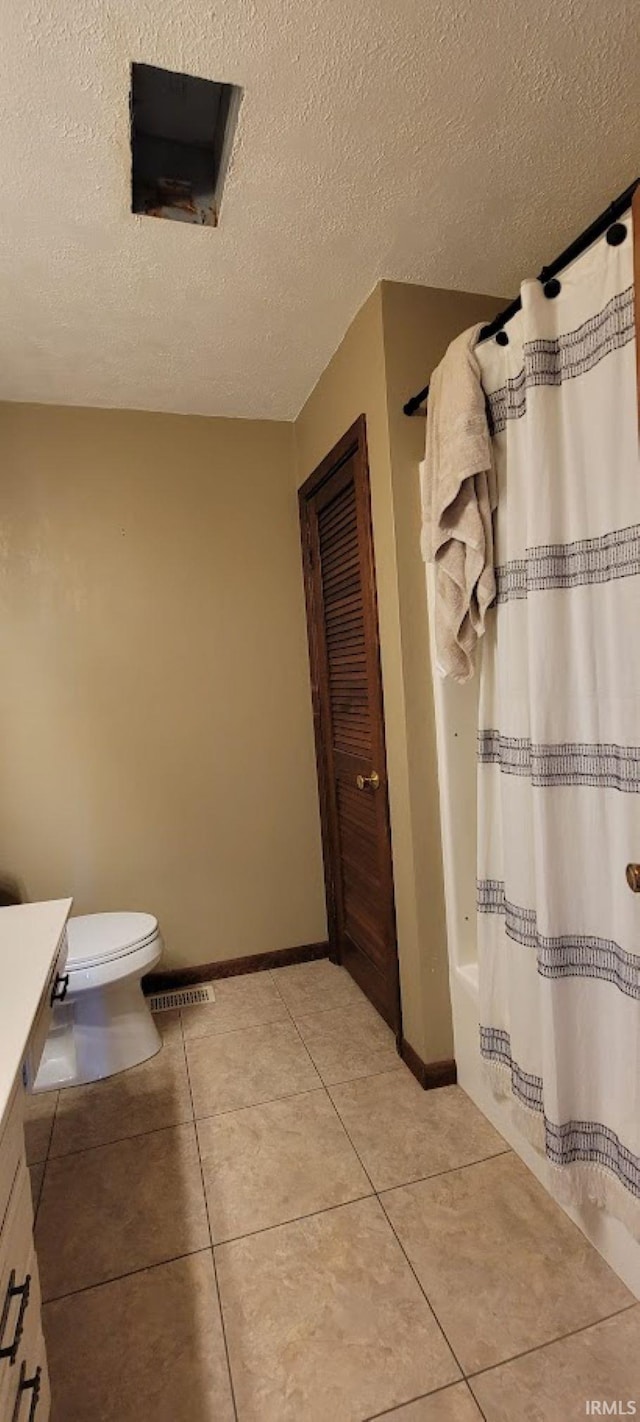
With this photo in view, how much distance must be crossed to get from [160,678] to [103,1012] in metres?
1.19

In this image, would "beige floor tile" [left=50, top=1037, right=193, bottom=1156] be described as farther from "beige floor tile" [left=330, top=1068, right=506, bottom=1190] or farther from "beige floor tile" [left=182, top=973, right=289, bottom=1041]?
"beige floor tile" [left=330, top=1068, right=506, bottom=1190]

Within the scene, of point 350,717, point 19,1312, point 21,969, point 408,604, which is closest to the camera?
point 19,1312

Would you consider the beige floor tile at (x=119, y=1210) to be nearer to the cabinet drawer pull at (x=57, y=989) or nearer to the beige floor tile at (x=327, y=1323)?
the beige floor tile at (x=327, y=1323)

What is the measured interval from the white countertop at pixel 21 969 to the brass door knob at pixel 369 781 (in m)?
0.93

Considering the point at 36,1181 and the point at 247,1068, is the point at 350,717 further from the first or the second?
the point at 36,1181

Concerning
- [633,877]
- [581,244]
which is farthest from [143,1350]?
[581,244]

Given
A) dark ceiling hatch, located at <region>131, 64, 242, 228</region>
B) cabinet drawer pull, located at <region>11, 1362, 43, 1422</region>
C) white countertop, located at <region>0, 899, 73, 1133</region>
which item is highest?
dark ceiling hatch, located at <region>131, 64, 242, 228</region>

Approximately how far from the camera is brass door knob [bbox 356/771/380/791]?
1883mm

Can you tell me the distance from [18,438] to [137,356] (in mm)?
601

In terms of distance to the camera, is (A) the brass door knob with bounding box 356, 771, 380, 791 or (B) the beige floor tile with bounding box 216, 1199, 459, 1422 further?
(A) the brass door knob with bounding box 356, 771, 380, 791

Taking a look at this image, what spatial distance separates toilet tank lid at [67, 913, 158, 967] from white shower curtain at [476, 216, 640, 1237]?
A: 1198mm

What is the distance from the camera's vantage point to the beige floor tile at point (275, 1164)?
1.38m

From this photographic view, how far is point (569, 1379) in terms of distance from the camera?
1010mm

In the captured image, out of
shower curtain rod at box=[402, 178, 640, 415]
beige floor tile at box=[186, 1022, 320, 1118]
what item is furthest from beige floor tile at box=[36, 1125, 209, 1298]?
shower curtain rod at box=[402, 178, 640, 415]
